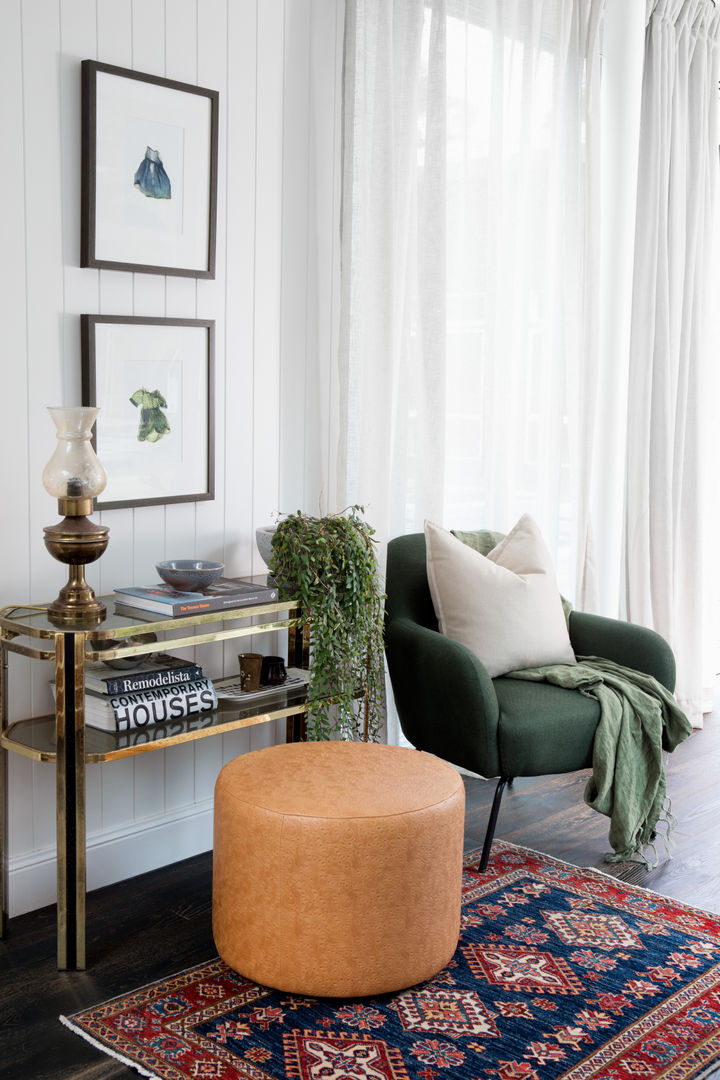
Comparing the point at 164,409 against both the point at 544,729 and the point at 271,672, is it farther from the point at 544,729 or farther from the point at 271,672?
the point at 544,729

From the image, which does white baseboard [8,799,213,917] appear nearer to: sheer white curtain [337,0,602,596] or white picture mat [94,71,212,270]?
sheer white curtain [337,0,602,596]

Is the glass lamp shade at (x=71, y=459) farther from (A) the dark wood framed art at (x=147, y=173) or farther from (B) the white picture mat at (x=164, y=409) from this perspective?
(A) the dark wood framed art at (x=147, y=173)

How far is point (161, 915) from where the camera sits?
2514 millimetres

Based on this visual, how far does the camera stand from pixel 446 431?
3.47 m

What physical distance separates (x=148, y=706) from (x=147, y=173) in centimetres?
128

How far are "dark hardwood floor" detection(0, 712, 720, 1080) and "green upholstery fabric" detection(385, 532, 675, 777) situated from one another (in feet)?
1.22

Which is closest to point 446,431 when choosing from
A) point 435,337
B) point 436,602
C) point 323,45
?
point 435,337

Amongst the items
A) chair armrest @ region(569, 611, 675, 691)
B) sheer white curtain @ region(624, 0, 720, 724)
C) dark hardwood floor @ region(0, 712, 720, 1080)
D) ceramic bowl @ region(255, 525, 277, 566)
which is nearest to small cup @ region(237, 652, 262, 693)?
ceramic bowl @ region(255, 525, 277, 566)

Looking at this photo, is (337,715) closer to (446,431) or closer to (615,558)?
(446,431)

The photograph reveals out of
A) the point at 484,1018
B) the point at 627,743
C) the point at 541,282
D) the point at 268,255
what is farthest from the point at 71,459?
the point at 541,282

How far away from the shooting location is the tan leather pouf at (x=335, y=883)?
2.04m

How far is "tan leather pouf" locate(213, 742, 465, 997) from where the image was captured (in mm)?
2039

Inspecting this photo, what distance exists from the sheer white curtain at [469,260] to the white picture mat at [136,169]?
535 mm

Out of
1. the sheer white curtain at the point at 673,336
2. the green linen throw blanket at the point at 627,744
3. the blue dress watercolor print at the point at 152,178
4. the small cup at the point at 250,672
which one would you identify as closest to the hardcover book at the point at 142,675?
the small cup at the point at 250,672
